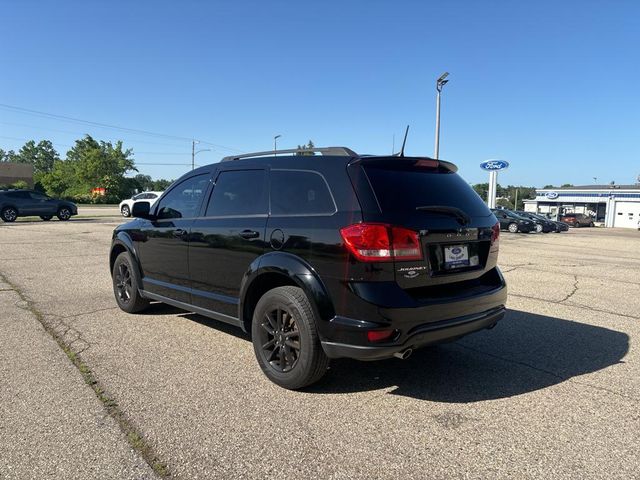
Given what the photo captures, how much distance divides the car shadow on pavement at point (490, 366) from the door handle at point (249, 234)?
132cm

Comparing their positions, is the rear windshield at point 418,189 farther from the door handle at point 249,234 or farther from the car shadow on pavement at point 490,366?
the car shadow on pavement at point 490,366

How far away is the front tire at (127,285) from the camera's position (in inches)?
230

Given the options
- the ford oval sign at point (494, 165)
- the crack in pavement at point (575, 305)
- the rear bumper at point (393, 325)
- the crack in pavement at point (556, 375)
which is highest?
the ford oval sign at point (494, 165)

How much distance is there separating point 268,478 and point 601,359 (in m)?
3.54

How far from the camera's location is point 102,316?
5.88 m

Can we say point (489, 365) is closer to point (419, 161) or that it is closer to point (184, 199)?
point (419, 161)

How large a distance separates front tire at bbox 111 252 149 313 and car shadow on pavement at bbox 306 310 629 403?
9.31 feet

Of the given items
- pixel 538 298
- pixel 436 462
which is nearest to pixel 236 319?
pixel 436 462

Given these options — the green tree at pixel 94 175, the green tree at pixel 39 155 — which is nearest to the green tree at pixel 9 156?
the green tree at pixel 39 155

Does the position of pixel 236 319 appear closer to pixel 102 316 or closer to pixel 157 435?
pixel 157 435

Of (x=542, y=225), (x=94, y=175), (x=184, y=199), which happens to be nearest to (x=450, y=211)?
(x=184, y=199)

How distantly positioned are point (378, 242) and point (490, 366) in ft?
6.17

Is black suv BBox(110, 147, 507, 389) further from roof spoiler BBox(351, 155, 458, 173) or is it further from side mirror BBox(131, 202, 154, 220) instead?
side mirror BBox(131, 202, 154, 220)

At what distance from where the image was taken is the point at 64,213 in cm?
2552
